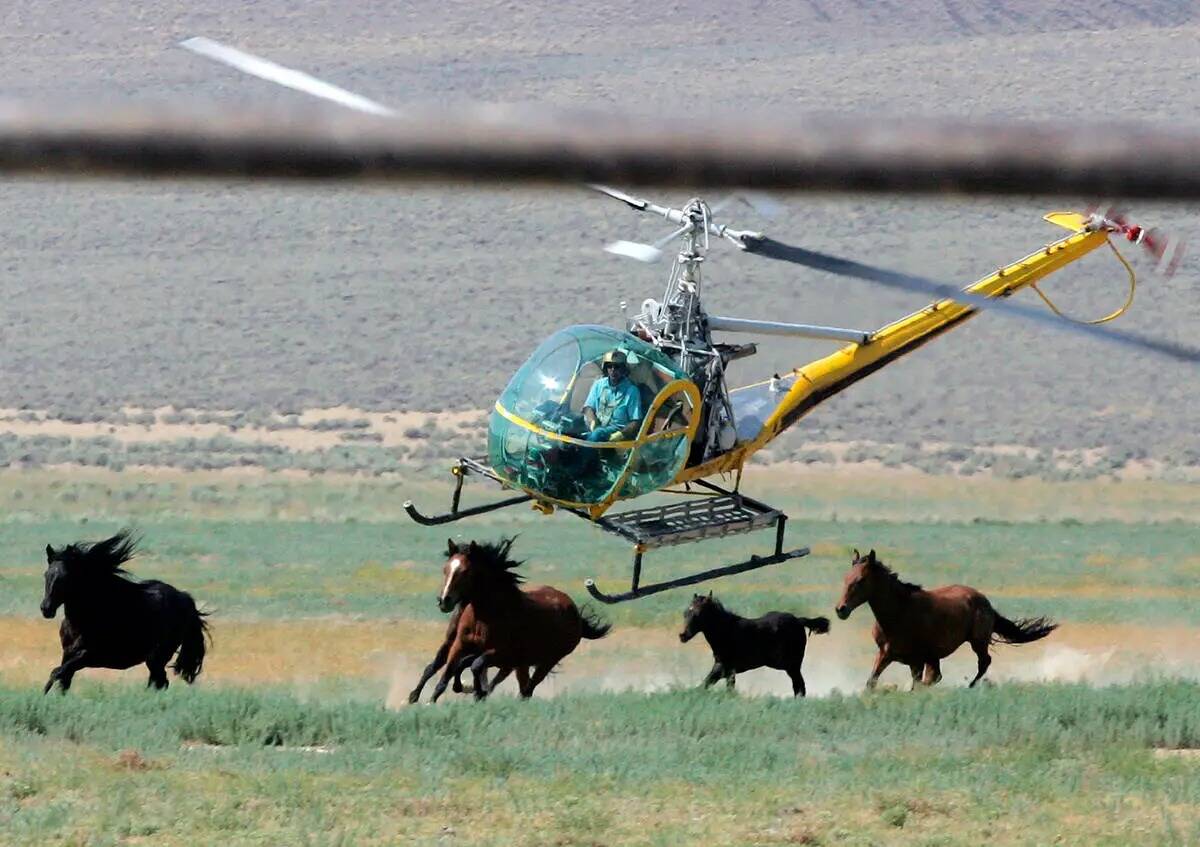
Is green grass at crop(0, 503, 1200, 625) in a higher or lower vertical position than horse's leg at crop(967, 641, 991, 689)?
lower

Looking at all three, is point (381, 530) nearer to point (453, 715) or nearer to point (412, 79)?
point (453, 715)

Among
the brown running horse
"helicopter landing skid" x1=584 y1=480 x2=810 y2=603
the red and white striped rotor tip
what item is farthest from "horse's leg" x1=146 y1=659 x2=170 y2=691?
the red and white striped rotor tip

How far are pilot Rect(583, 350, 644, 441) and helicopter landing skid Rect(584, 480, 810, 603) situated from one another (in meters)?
0.65

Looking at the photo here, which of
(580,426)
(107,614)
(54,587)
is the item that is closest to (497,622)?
(580,426)

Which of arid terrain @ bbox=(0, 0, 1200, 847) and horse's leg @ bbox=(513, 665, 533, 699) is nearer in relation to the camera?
arid terrain @ bbox=(0, 0, 1200, 847)

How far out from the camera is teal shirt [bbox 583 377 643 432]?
13.6 meters

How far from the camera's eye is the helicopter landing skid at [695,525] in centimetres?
1362

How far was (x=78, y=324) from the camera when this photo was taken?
212 feet

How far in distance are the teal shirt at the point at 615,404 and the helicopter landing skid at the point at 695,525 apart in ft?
2.27

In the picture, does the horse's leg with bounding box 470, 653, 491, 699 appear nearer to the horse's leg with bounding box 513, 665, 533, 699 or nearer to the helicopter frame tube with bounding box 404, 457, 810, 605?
the horse's leg with bounding box 513, 665, 533, 699

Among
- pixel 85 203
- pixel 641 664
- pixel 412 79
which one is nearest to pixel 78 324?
pixel 85 203

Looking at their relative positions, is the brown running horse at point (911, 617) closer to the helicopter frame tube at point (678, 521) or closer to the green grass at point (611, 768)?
the helicopter frame tube at point (678, 521)

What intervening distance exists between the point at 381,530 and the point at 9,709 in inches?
862

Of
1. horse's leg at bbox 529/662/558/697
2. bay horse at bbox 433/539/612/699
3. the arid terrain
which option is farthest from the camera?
horse's leg at bbox 529/662/558/697
